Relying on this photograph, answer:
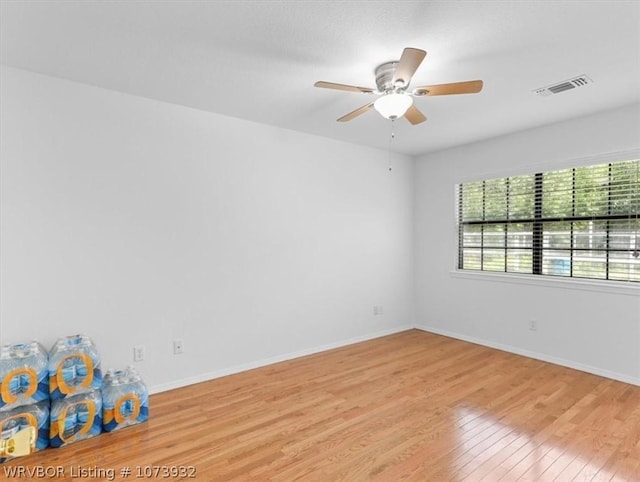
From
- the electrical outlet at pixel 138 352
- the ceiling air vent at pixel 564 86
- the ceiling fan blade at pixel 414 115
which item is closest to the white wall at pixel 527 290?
the ceiling air vent at pixel 564 86

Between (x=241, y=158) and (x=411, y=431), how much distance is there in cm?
278

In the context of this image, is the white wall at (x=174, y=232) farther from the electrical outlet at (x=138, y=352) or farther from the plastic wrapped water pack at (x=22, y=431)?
the plastic wrapped water pack at (x=22, y=431)

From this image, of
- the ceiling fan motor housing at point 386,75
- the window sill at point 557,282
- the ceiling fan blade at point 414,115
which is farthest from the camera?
the window sill at point 557,282

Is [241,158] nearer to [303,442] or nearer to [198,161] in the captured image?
[198,161]

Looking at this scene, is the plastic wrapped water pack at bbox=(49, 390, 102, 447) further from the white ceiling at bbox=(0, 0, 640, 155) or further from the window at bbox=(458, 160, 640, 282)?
the window at bbox=(458, 160, 640, 282)

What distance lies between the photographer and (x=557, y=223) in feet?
12.3

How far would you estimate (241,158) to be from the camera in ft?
11.5

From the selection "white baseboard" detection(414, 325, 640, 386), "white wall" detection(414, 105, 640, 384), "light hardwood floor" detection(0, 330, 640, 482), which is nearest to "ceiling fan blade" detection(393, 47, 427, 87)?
"light hardwood floor" detection(0, 330, 640, 482)

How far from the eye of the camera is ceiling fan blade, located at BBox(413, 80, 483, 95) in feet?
6.75

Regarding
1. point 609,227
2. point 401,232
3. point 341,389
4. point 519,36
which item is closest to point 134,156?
point 341,389

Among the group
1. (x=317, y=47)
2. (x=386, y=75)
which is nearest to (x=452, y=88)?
(x=386, y=75)

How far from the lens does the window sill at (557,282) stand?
3230mm

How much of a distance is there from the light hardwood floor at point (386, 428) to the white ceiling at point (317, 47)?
251 cm

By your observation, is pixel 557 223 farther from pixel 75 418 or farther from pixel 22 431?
pixel 22 431
